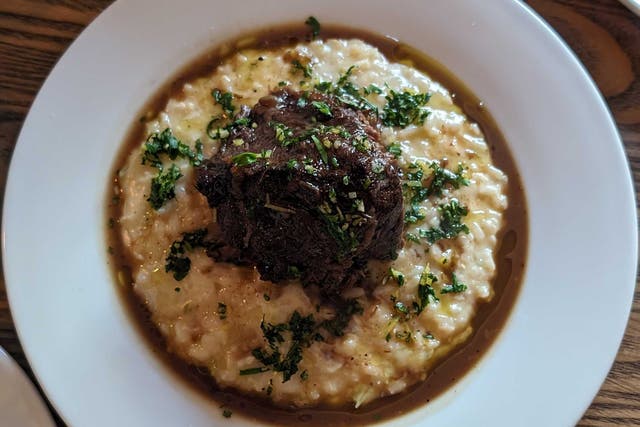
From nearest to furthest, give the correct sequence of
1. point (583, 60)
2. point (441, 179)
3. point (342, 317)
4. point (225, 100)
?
1. point (342, 317)
2. point (441, 179)
3. point (225, 100)
4. point (583, 60)

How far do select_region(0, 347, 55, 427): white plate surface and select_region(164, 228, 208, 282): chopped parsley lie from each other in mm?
1374

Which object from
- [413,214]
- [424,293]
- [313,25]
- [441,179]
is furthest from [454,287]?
[313,25]

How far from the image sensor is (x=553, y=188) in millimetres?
5223

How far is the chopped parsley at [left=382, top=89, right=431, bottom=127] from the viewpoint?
5414 mm

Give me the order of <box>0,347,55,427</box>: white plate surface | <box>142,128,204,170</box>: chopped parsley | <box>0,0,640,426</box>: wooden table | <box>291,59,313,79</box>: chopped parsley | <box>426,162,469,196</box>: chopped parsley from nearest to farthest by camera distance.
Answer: <box>0,347,55,427</box>: white plate surface
<box>0,0,640,426</box>: wooden table
<box>142,128,204,170</box>: chopped parsley
<box>426,162,469,196</box>: chopped parsley
<box>291,59,313,79</box>: chopped parsley

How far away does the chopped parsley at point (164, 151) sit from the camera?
16.9 ft

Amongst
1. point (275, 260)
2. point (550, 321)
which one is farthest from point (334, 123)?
point (550, 321)

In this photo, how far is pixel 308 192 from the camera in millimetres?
4176

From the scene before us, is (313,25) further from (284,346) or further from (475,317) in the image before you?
(475,317)

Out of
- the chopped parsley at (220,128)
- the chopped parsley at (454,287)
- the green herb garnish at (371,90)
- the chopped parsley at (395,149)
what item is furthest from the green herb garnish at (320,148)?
the chopped parsley at (454,287)

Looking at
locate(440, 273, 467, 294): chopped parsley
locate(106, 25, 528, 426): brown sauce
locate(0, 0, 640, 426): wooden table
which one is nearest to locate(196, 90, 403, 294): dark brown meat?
locate(440, 273, 467, 294): chopped parsley

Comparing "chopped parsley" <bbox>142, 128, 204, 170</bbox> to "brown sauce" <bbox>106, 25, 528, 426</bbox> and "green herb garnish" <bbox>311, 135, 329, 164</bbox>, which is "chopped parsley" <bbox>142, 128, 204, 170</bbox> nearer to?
"brown sauce" <bbox>106, 25, 528, 426</bbox>

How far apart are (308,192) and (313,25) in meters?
2.18

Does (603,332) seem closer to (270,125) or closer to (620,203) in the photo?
(620,203)
